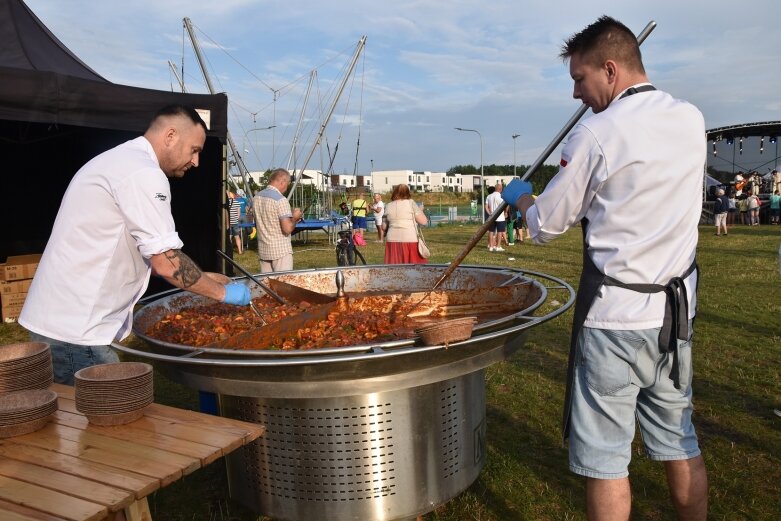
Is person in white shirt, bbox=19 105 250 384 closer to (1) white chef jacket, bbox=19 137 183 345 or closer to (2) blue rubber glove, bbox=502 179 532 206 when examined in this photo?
(1) white chef jacket, bbox=19 137 183 345

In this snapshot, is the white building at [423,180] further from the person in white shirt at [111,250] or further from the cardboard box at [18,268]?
the person in white shirt at [111,250]

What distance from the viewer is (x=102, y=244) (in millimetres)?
2525

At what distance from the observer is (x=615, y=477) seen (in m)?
2.19

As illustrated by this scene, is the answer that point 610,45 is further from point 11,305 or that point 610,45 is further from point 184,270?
point 11,305

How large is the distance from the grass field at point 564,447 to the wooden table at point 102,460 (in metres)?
1.66

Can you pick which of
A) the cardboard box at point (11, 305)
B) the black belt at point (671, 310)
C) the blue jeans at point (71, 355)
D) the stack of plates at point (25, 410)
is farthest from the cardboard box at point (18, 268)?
the black belt at point (671, 310)

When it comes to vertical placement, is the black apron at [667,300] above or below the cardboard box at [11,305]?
above

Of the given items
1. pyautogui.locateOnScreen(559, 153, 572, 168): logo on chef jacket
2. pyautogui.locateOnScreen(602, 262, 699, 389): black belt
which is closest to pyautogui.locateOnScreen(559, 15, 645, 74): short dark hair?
pyautogui.locateOnScreen(559, 153, 572, 168): logo on chef jacket

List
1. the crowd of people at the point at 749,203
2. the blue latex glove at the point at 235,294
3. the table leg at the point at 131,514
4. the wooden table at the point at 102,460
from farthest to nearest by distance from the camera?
the crowd of people at the point at 749,203
the blue latex glove at the point at 235,294
the table leg at the point at 131,514
the wooden table at the point at 102,460

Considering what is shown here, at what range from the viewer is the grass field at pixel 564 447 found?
3.31m

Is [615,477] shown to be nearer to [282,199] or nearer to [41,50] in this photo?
[282,199]

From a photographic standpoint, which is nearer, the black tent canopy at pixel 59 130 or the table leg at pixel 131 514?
the table leg at pixel 131 514

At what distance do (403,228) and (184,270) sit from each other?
559 cm

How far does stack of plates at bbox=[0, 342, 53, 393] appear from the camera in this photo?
7.17 feet
